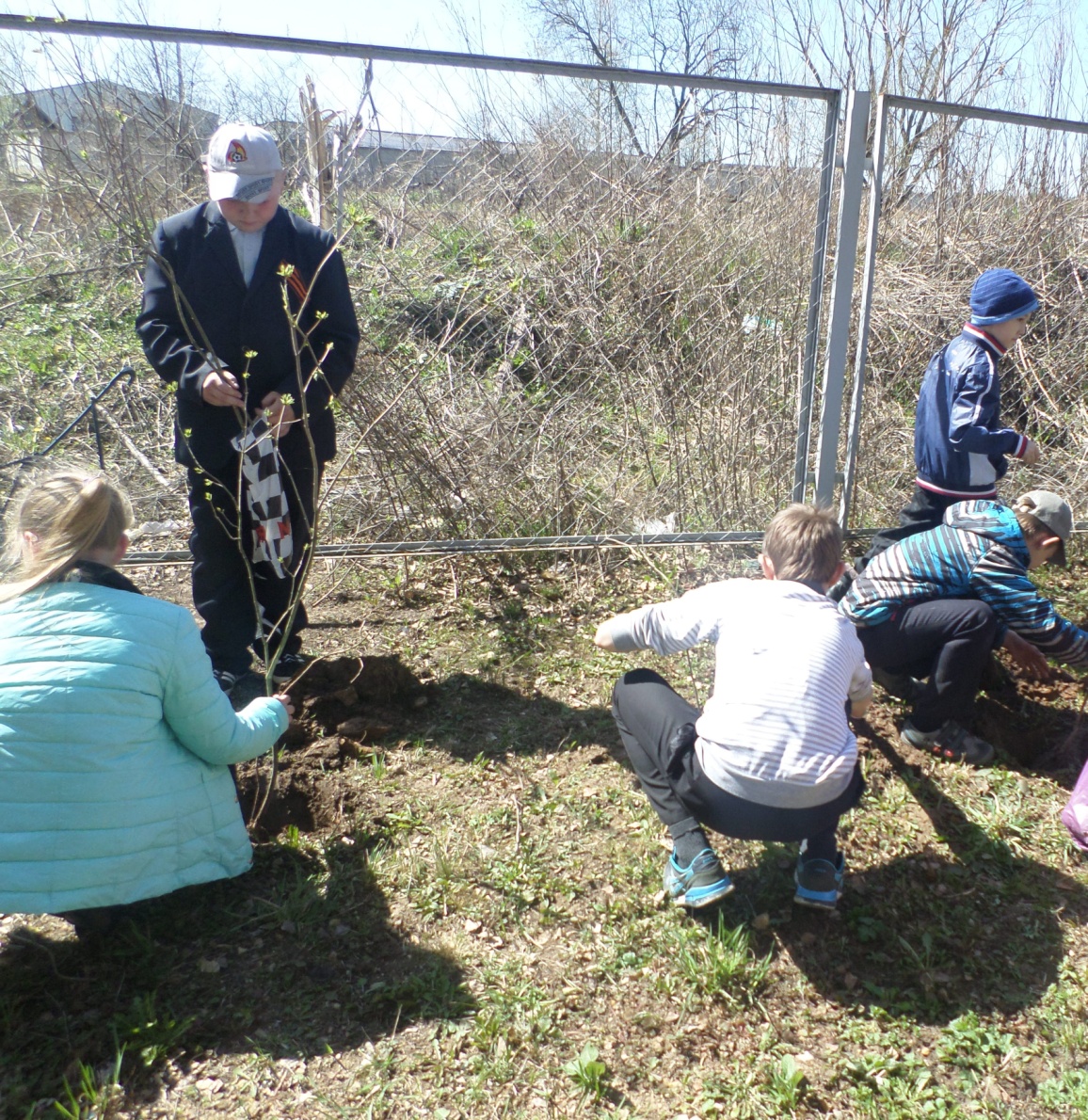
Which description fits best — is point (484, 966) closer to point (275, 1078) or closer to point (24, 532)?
point (275, 1078)

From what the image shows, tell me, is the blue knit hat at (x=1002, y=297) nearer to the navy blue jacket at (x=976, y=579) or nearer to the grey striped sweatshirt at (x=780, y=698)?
the navy blue jacket at (x=976, y=579)

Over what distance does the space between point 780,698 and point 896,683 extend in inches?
59.4

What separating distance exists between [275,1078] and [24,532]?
1419 millimetres

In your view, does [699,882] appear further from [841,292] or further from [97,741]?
[841,292]

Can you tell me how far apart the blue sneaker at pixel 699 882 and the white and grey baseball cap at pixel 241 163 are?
247 centimetres

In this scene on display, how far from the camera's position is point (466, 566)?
4625 millimetres

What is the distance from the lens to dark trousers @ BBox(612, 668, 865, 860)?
93.2 inches

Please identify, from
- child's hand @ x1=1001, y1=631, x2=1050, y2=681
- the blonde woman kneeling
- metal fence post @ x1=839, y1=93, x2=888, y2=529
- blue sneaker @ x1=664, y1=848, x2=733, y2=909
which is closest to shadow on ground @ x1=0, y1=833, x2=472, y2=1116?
the blonde woman kneeling

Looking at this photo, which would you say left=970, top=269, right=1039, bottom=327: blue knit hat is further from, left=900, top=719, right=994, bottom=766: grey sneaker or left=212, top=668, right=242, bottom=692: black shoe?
left=212, top=668, right=242, bottom=692: black shoe

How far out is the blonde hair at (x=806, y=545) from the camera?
8.25 feet

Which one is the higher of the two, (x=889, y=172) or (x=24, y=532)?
(x=889, y=172)

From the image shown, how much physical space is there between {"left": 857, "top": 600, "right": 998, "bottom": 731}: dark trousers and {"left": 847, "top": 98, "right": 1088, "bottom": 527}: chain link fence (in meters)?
1.66

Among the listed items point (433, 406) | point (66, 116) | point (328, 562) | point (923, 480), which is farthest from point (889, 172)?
point (66, 116)

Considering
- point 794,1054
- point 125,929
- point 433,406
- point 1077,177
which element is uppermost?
→ point 1077,177
